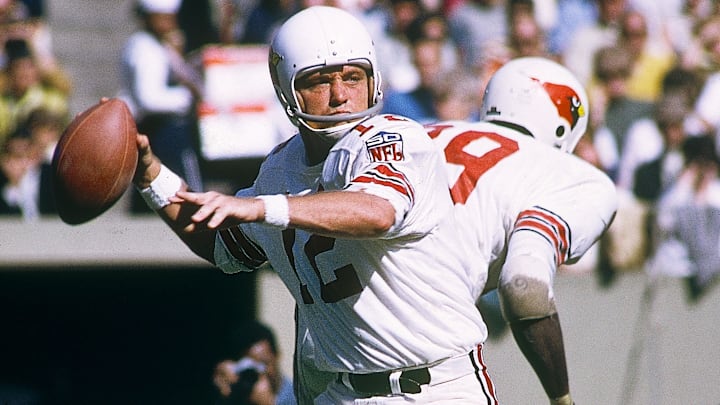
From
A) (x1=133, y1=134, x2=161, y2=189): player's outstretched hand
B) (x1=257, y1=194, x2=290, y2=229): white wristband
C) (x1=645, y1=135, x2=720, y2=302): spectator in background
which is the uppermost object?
(x1=257, y1=194, x2=290, y2=229): white wristband

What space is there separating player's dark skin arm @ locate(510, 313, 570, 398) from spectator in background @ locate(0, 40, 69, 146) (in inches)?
186

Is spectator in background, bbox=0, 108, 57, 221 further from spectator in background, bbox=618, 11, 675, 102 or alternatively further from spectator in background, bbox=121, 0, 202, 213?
spectator in background, bbox=618, 11, 675, 102

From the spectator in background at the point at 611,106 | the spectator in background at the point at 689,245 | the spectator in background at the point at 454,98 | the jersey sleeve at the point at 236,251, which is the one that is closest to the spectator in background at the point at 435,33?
the spectator in background at the point at 454,98

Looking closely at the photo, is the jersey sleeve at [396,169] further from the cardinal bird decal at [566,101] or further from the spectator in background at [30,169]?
the spectator in background at [30,169]

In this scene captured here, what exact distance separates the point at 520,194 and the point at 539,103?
67 centimetres

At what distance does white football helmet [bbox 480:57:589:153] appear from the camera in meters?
5.06

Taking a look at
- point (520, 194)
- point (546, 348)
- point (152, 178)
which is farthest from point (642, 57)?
point (152, 178)

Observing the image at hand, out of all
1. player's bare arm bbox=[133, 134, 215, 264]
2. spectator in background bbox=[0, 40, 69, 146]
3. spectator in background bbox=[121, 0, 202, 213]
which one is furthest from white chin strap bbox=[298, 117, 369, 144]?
spectator in background bbox=[0, 40, 69, 146]

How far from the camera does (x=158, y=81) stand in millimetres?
7977

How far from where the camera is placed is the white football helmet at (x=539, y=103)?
506 cm

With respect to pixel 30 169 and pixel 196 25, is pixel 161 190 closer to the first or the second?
pixel 30 169

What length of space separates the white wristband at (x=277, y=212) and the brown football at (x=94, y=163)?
70cm

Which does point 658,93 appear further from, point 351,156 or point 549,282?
point 351,156

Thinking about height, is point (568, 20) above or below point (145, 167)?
below
